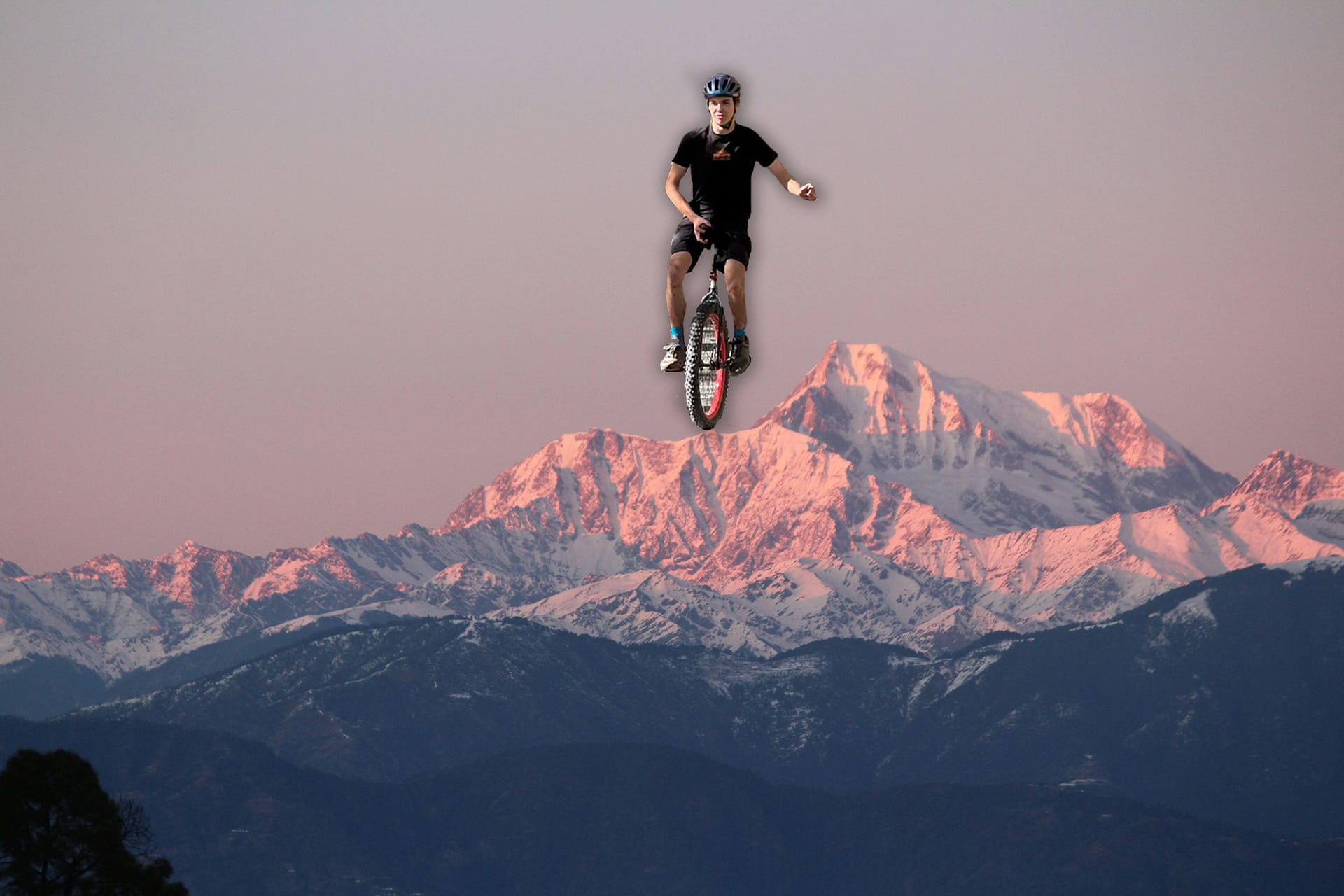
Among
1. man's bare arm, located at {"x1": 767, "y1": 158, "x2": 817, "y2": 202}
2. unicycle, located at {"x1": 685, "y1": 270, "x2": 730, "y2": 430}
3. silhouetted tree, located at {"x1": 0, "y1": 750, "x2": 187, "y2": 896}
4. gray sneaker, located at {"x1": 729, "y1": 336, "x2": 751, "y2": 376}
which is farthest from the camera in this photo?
silhouetted tree, located at {"x1": 0, "y1": 750, "x2": 187, "y2": 896}

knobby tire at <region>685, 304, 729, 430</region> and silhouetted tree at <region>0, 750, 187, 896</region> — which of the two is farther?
silhouetted tree at <region>0, 750, 187, 896</region>

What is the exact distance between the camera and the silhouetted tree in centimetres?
7862

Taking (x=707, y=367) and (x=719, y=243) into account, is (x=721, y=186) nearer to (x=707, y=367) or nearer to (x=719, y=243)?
(x=719, y=243)

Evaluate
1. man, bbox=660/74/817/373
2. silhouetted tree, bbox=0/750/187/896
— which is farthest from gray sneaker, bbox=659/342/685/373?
silhouetted tree, bbox=0/750/187/896

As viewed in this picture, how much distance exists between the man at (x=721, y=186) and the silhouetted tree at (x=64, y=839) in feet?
167

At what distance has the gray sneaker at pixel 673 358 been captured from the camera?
37.7 meters

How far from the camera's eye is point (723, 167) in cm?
3603


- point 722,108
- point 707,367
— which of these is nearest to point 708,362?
point 707,367

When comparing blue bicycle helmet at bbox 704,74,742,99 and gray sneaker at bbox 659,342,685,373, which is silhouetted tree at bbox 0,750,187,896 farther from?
blue bicycle helmet at bbox 704,74,742,99

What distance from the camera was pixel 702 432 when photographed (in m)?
37.5

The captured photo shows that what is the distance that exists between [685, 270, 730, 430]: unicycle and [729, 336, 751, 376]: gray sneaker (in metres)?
0.14

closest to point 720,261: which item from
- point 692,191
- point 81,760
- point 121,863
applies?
point 692,191

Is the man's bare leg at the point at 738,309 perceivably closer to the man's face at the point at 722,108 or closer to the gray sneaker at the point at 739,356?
the gray sneaker at the point at 739,356

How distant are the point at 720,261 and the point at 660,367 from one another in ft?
10.3
